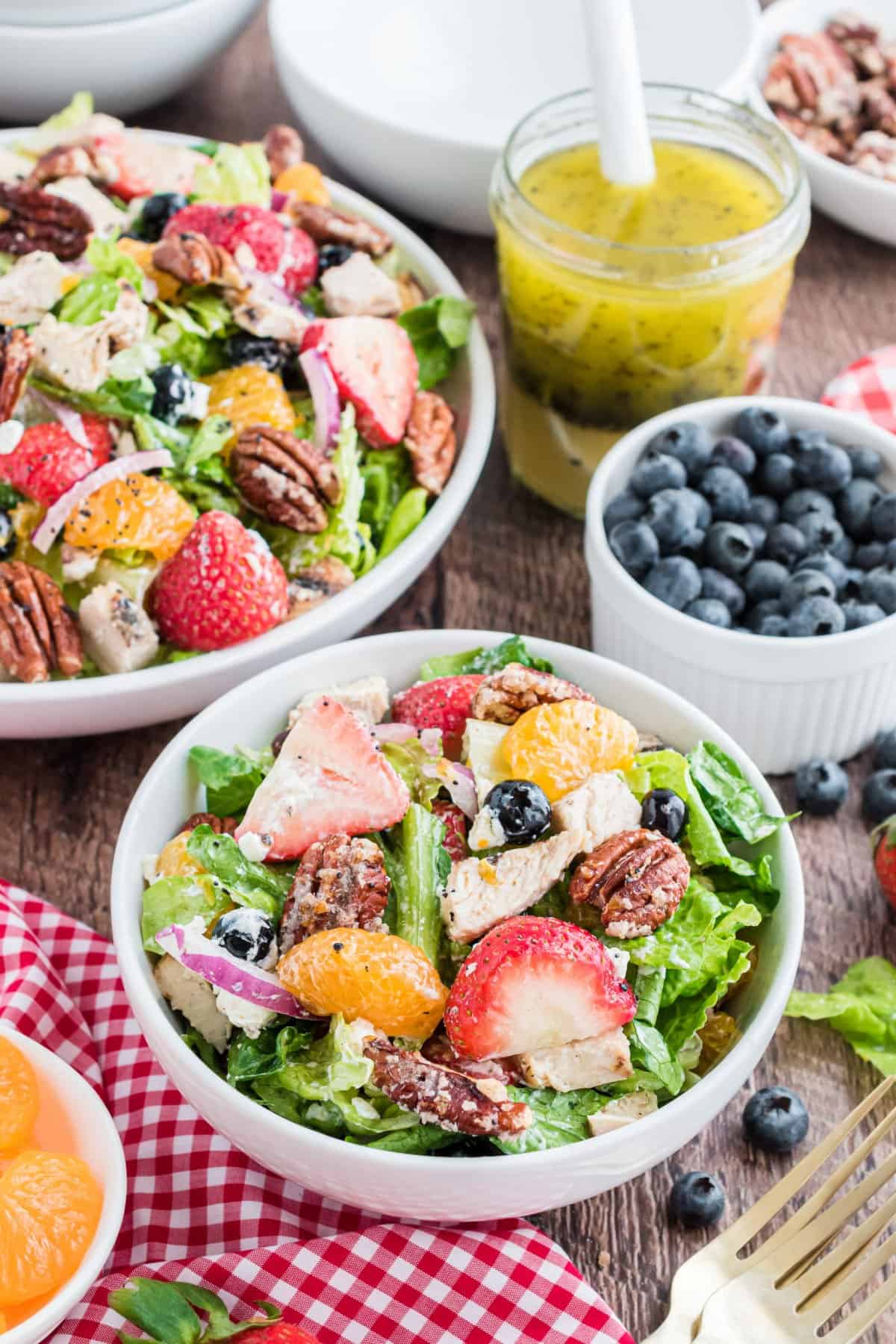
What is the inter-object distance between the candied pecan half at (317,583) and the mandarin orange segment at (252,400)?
0.77ft

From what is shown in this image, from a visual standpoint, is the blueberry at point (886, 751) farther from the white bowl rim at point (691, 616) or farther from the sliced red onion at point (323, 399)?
the sliced red onion at point (323, 399)

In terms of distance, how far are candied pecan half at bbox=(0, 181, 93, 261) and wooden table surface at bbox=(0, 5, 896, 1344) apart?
31.8 inches

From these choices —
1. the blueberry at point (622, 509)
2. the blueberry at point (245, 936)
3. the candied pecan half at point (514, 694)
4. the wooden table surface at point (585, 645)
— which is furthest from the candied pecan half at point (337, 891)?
the blueberry at point (622, 509)

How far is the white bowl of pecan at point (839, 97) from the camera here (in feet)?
9.70

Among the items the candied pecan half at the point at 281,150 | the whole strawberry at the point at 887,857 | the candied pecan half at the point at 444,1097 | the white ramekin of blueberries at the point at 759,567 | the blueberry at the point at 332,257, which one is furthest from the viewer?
the candied pecan half at the point at 281,150

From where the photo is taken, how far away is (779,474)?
226 cm

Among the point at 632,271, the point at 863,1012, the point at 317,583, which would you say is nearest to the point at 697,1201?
the point at 863,1012

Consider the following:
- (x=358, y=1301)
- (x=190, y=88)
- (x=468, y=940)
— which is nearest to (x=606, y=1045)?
(x=468, y=940)

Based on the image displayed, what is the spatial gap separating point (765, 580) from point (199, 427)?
898 millimetres

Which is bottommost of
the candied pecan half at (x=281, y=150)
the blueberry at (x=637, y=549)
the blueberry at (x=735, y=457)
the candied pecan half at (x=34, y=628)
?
the candied pecan half at (x=34, y=628)

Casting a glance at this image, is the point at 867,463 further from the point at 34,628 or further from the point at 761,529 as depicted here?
the point at 34,628

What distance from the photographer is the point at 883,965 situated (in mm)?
1952

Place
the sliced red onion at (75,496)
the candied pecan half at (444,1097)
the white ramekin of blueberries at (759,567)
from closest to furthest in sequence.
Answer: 1. the candied pecan half at (444,1097)
2. the white ramekin of blueberries at (759,567)
3. the sliced red onion at (75,496)

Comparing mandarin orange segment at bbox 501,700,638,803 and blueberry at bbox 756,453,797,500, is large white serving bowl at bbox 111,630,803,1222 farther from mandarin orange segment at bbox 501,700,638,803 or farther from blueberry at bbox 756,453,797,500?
blueberry at bbox 756,453,797,500
